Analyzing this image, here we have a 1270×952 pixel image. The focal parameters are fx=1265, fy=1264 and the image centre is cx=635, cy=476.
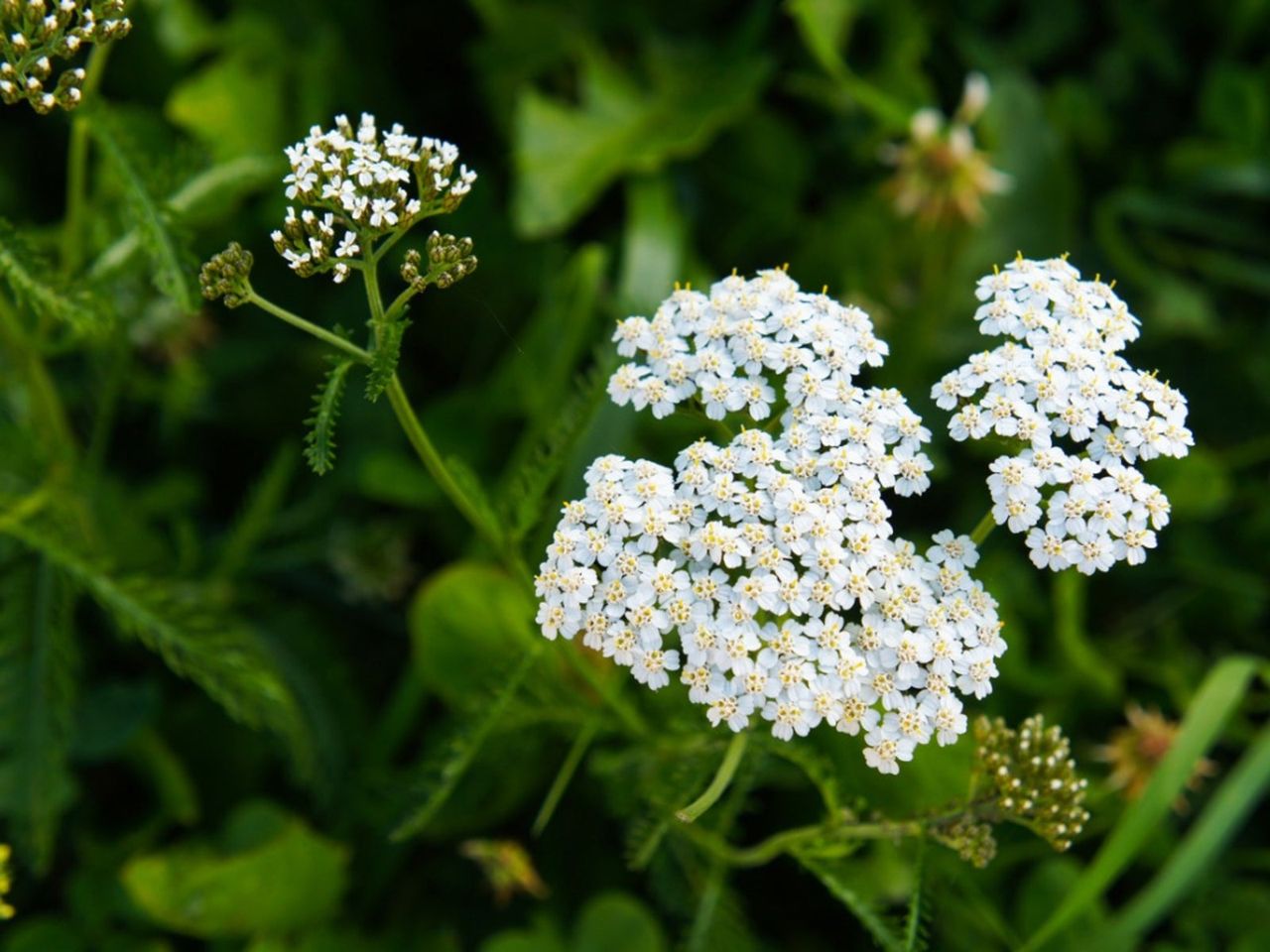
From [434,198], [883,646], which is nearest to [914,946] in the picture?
[883,646]

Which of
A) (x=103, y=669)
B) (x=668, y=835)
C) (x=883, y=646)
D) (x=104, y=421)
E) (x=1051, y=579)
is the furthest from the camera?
(x=1051, y=579)

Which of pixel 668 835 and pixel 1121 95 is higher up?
pixel 1121 95

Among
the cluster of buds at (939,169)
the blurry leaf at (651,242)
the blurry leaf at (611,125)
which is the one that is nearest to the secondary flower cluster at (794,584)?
the blurry leaf at (651,242)

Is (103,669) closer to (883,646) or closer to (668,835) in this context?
(668,835)

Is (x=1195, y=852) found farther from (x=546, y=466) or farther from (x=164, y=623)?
(x=164, y=623)

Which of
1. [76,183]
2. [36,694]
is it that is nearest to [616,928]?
[36,694]
